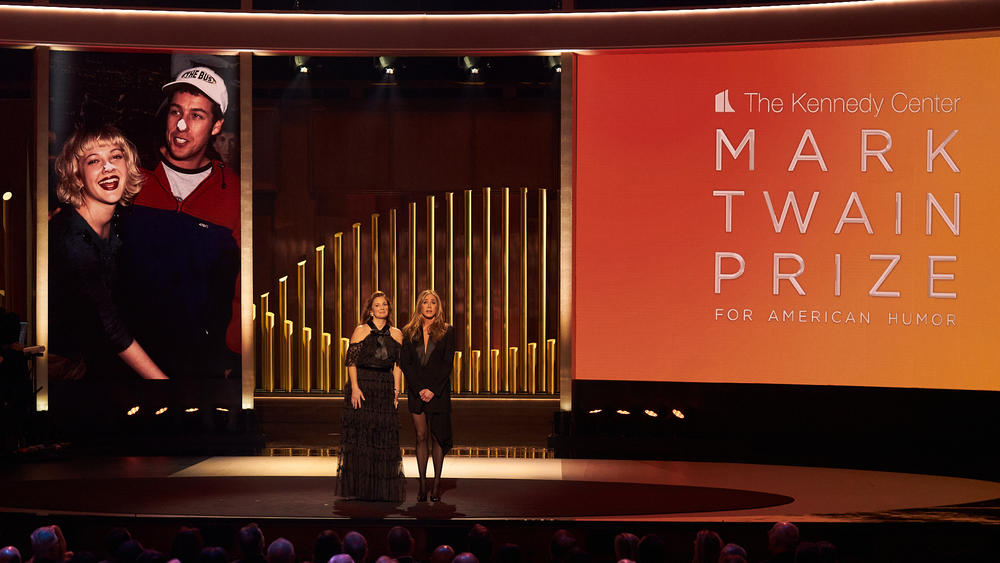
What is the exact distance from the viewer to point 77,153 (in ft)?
29.1

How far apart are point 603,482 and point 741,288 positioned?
1.94 metres

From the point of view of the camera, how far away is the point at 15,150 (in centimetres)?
1072

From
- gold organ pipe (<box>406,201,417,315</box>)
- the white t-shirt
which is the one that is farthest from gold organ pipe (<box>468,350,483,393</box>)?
the white t-shirt

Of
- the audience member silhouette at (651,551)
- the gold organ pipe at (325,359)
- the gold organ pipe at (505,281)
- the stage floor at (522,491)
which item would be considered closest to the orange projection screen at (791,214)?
the stage floor at (522,491)

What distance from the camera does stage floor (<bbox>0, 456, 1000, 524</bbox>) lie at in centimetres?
620

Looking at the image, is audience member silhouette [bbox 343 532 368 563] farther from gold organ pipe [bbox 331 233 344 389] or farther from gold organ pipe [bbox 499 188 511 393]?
gold organ pipe [bbox 331 233 344 389]

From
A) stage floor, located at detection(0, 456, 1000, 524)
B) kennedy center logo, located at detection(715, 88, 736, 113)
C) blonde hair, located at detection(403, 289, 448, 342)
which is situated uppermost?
kennedy center logo, located at detection(715, 88, 736, 113)

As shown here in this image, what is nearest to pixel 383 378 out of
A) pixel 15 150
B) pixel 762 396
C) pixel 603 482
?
pixel 603 482

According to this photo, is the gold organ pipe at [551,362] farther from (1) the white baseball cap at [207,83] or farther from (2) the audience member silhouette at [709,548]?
(2) the audience member silhouette at [709,548]

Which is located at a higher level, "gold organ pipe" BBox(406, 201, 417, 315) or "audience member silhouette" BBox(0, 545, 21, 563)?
"gold organ pipe" BBox(406, 201, 417, 315)

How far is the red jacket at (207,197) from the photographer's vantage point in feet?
29.3

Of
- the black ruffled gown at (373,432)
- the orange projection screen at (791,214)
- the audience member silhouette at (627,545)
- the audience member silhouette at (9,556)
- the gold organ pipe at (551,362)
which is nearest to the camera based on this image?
the audience member silhouette at (9,556)

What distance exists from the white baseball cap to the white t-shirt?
49 cm

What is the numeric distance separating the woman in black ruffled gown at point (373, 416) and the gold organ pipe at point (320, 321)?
407 cm
